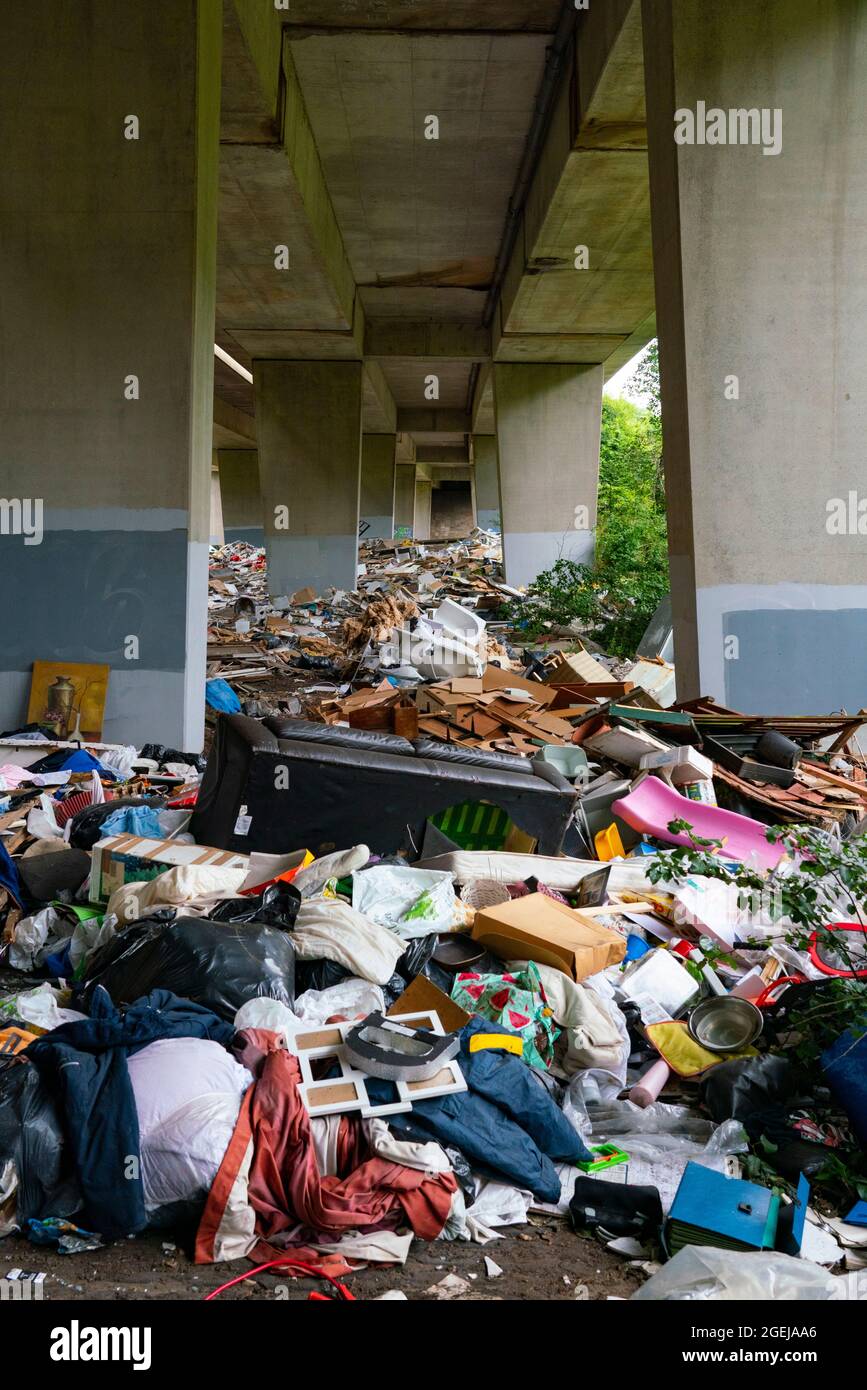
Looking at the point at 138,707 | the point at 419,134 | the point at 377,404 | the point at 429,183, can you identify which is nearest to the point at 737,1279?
the point at 138,707

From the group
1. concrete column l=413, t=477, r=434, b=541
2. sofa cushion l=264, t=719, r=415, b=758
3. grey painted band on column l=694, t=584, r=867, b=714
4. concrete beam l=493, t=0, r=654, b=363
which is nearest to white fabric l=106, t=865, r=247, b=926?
sofa cushion l=264, t=719, r=415, b=758

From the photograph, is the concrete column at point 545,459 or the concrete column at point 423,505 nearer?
the concrete column at point 545,459

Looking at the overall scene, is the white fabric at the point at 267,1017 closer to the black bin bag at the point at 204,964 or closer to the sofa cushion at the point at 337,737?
the black bin bag at the point at 204,964

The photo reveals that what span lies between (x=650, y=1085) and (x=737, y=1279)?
3.80ft

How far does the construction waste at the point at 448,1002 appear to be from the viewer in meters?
2.95

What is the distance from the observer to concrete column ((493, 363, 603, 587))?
69.9 feet

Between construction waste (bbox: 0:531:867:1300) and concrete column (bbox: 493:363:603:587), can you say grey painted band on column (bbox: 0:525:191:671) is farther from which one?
concrete column (bbox: 493:363:603:587)

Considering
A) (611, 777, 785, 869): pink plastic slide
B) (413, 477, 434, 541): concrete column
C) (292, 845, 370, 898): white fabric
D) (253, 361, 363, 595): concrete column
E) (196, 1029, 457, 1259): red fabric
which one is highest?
(413, 477, 434, 541): concrete column

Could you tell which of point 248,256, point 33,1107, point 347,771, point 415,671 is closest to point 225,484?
point 248,256

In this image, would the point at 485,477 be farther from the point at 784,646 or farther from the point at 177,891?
the point at 177,891

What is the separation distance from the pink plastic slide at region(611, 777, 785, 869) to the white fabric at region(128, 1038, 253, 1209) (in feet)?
10.7

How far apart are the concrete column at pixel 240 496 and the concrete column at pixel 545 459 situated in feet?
55.8

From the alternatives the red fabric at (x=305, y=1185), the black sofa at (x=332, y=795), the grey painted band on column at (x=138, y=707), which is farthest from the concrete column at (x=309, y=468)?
the red fabric at (x=305, y=1185)

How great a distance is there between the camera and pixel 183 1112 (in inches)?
119
